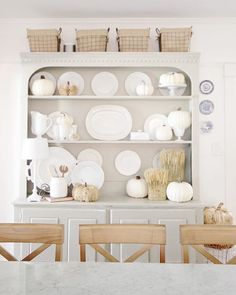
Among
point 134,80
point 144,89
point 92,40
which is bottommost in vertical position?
point 144,89

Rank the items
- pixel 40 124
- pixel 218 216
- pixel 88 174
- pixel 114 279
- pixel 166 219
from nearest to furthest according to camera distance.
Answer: pixel 114 279 → pixel 166 219 → pixel 218 216 → pixel 40 124 → pixel 88 174

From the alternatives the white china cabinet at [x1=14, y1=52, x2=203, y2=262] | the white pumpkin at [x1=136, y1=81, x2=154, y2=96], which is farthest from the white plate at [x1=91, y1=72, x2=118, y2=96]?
the white pumpkin at [x1=136, y1=81, x2=154, y2=96]

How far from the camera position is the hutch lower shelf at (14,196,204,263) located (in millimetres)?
2631

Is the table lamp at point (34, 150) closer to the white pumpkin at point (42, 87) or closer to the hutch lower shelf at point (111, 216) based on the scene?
the hutch lower shelf at point (111, 216)

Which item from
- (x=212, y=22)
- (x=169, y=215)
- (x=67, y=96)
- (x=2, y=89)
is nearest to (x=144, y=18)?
(x=212, y=22)

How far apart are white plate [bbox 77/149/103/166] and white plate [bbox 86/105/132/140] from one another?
160mm

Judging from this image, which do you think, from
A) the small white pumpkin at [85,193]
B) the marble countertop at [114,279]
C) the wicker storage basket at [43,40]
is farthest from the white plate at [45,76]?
the marble countertop at [114,279]

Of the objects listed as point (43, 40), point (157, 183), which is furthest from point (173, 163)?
point (43, 40)

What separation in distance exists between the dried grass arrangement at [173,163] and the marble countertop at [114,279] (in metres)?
1.73

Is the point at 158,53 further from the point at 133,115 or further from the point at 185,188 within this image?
the point at 185,188

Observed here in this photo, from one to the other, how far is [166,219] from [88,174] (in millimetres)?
877

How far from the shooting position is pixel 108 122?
3076 millimetres

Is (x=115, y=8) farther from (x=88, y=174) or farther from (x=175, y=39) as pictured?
(x=88, y=174)

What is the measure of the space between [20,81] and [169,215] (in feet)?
6.44
